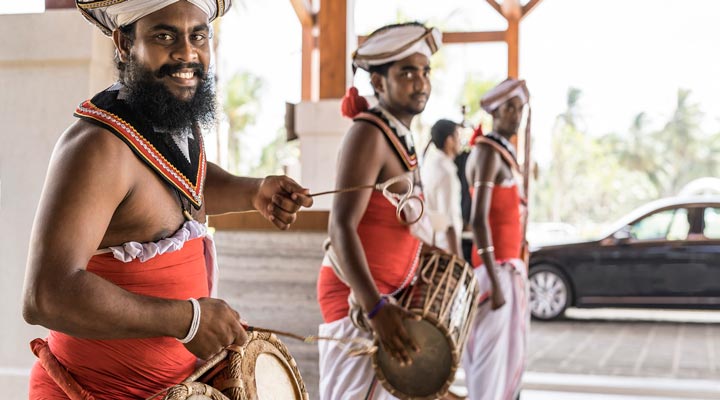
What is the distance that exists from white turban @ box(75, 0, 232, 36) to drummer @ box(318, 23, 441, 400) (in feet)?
4.20

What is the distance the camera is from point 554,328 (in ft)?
37.5

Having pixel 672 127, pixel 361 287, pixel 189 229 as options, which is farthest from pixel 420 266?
pixel 672 127

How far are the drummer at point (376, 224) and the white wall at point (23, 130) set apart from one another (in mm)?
1068

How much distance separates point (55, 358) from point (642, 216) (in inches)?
428

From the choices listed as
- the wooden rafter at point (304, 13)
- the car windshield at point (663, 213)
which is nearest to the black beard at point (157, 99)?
the wooden rafter at point (304, 13)

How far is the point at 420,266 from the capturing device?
3520 millimetres

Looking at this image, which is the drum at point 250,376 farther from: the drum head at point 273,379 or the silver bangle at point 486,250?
the silver bangle at point 486,250

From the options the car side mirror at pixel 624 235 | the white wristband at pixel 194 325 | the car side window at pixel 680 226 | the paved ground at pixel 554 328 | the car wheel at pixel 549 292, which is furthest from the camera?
the car wheel at pixel 549 292

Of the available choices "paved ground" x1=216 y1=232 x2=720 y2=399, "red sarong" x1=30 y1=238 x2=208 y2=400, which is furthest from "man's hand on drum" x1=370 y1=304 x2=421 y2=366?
"paved ground" x1=216 y1=232 x2=720 y2=399

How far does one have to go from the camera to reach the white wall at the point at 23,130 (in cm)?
333

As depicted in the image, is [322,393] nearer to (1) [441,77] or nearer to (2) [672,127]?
(1) [441,77]

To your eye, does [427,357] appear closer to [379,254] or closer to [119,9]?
[379,254]

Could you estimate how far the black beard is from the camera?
1.97 meters

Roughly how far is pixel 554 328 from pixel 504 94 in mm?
6673
